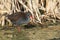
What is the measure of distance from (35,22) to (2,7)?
123 centimetres

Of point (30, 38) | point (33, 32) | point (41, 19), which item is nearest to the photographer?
point (30, 38)

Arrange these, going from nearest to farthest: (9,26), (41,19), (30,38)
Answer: (30,38), (9,26), (41,19)

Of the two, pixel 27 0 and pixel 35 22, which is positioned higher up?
pixel 27 0

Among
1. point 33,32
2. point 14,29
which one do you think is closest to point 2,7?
point 14,29

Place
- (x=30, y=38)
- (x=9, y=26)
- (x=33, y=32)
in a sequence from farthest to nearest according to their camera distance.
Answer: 1. (x=9, y=26)
2. (x=33, y=32)
3. (x=30, y=38)

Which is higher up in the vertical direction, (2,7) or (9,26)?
(2,7)

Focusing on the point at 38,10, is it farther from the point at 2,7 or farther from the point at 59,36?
the point at 59,36

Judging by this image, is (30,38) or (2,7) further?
(2,7)

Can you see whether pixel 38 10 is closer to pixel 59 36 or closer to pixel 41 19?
pixel 41 19

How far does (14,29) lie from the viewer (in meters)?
7.31

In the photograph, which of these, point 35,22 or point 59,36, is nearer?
point 59,36

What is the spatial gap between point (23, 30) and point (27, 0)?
1.27m

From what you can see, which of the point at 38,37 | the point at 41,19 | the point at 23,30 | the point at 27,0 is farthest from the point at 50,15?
the point at 38,37

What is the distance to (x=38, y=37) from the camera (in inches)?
255
